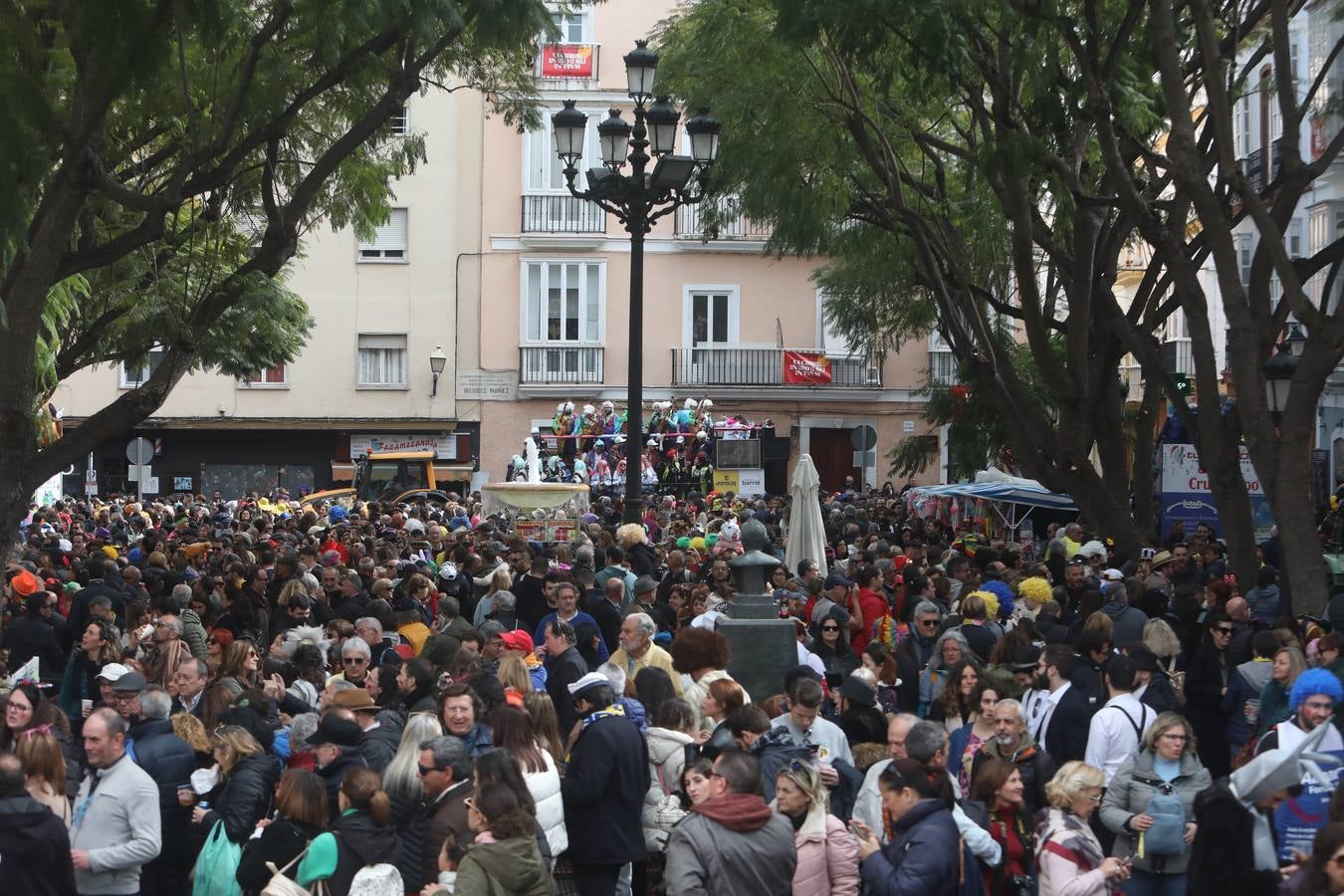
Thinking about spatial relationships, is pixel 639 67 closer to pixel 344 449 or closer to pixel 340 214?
pixel 340 214

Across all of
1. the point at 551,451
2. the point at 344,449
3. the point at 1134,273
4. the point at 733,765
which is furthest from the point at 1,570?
the point at 1134,273

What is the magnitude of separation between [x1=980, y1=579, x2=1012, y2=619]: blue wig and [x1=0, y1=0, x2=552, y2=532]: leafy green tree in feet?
19.0

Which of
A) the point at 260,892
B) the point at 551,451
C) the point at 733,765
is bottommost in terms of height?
the point at 260,892

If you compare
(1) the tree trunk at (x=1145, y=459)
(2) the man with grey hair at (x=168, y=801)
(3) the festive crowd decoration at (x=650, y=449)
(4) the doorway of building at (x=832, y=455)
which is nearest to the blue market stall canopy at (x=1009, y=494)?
(1) the tree trunk at (x=1145, y=459)

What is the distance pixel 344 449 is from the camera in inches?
1695

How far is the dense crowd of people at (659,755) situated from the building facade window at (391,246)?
29.6 metres

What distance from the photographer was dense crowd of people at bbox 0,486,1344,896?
6812 mm

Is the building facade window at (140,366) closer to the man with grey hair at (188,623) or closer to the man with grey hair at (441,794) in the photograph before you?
the man with grey hair at (188,623)

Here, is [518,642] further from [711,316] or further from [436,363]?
[711,316]

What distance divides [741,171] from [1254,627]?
9915 millimetres

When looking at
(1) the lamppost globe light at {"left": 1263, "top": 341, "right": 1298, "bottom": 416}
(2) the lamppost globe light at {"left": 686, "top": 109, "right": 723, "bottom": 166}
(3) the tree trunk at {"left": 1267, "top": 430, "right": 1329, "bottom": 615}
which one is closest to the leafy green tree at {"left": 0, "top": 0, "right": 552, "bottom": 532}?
(2) the lamppost globe light at {"left": 686, "top": 109, "right": 723, "bottom": 166}

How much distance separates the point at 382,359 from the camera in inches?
1697

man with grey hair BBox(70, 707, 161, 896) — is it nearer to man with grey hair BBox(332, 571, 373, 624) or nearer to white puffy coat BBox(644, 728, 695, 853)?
white puffy coat BBox(644, 728, 695, 853)

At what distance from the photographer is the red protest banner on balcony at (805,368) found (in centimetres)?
4338
